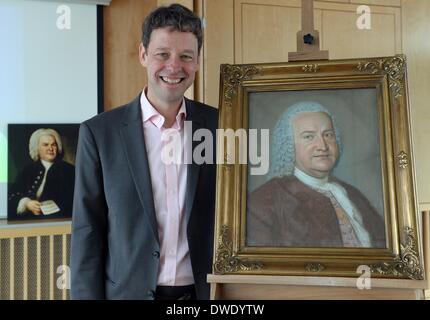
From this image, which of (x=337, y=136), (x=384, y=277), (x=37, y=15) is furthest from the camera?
(x=37, y=15)

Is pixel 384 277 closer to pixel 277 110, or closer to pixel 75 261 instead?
pixel 277 110

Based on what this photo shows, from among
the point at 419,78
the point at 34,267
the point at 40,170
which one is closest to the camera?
the point at 34,267

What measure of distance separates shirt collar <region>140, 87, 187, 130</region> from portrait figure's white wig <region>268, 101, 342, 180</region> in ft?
0.79

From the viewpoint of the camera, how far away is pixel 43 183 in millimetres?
2338

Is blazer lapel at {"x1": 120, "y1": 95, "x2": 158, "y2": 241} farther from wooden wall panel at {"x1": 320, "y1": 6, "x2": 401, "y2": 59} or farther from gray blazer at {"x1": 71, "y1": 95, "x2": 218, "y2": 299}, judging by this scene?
wooden wall panel at {"x1": 320, "y1": 6, "x2": 401, "y2": 59}

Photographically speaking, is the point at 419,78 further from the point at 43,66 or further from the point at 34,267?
the point at 34,267

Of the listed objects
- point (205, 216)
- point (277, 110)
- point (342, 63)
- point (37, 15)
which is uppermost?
point (37, 15)

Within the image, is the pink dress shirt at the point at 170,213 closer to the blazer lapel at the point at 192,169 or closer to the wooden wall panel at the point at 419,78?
the blazer lapel at the point at 192,169

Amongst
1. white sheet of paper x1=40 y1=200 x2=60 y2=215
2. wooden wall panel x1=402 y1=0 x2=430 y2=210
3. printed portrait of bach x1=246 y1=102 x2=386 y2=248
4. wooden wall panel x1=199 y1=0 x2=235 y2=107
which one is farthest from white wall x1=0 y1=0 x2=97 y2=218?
wooden wall panel x1=402 y1=0 x2=430 y2=210

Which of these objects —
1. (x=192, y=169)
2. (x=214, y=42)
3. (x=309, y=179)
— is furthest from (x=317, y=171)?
(x=214, y=42)

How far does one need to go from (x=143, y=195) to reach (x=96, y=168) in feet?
0.48

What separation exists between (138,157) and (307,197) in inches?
16.4

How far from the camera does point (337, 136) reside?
1314mm

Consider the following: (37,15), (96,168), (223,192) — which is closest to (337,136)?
(223,192)
